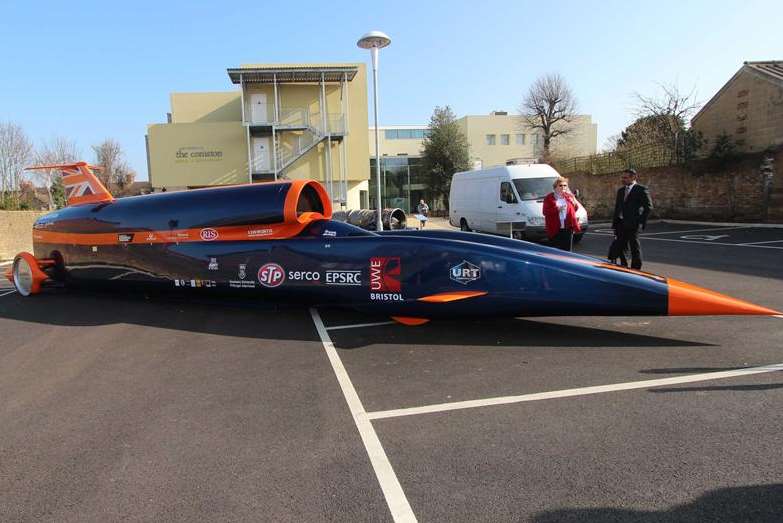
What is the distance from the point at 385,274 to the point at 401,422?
8.48 ft

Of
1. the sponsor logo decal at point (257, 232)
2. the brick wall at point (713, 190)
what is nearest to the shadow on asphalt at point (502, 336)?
the sponsor logo decal at point (257, 232)

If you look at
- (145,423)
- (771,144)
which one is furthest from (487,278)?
(771,144)

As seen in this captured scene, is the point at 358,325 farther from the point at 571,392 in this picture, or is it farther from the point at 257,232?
the point at 571,392

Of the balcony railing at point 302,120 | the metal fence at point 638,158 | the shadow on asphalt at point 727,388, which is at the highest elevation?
the balcony railing at point 302,120

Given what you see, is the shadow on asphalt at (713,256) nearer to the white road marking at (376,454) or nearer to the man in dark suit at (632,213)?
the man in dark suit at (632,213)

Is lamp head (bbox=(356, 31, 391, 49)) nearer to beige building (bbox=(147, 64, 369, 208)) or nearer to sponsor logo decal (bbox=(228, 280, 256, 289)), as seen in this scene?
sponsor logo decal (bbox=(228, 280, 256, 289))

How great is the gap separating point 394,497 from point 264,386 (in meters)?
2.07

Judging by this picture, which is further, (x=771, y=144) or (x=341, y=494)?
(x=771, y=144)

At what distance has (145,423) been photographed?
3.81 meters

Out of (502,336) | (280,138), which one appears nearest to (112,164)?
(280,138)

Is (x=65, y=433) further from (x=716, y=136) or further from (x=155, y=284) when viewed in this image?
(x=716, y=136)

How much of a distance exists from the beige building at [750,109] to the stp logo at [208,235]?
20.2 m

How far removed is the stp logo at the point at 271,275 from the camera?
685 centimetres

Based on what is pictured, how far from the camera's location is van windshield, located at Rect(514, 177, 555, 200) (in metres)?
15.7
